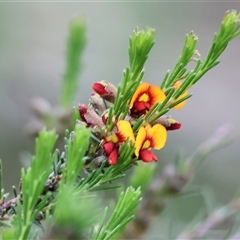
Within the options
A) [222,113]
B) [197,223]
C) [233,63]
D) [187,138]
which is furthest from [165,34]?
[197,223]

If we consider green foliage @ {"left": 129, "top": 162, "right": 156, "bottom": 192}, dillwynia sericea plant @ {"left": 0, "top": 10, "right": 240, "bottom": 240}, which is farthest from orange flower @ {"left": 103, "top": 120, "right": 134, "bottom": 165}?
green foliage @ {"left": 129, "top": 162, "right": 156, "bottom": 192}

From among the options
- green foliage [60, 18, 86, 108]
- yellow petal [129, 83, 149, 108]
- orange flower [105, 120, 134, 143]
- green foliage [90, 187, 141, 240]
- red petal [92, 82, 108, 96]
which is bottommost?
green foliage [90, 187, 141, 240]

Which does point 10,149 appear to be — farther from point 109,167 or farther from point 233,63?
point 233,63

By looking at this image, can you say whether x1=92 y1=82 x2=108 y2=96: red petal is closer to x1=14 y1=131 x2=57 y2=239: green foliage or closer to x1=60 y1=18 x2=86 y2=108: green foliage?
x1=14 y1=131 x2=57 y2=239: green foliage

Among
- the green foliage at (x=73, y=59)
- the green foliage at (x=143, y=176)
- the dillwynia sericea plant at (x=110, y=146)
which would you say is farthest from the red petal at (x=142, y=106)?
the green foliage at (x=73, y=59)

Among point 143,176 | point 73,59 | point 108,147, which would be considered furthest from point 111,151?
point 73,59

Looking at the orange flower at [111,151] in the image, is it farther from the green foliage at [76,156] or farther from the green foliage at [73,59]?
the green foliage at [73,59]

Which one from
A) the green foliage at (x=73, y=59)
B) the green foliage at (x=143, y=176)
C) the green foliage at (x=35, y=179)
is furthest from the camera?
the green foliage at (x=73, y=59)
